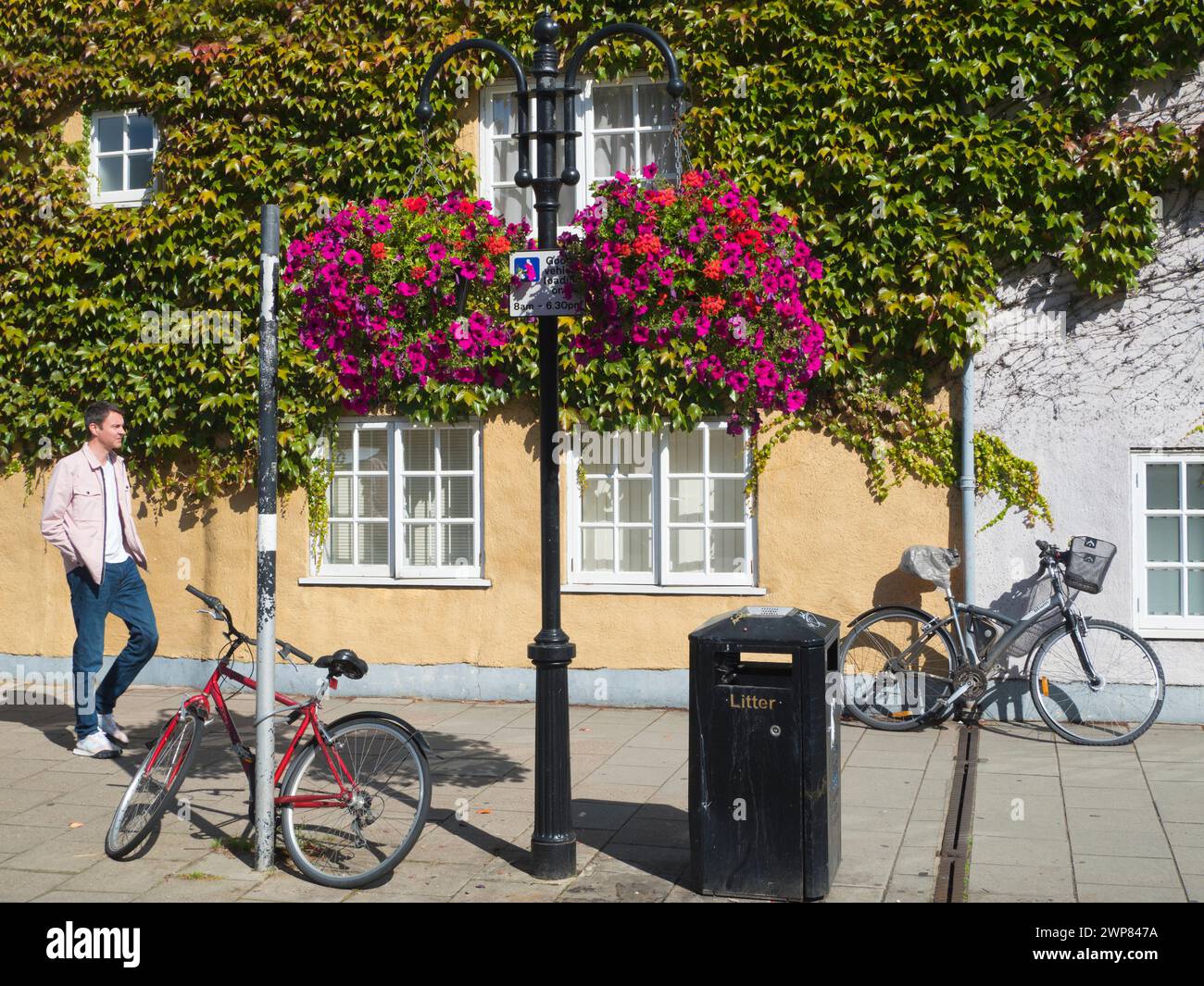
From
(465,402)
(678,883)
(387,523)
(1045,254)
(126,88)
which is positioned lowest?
(678,883)

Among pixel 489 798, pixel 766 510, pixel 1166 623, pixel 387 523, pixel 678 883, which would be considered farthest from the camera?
pixel 387 523

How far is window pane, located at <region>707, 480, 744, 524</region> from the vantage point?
9.99m

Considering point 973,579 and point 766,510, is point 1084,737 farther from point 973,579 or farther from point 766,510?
point 766,510

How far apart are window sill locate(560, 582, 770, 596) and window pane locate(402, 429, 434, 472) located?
1.58 metres

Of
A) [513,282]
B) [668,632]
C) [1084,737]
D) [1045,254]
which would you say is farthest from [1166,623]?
[513,282]

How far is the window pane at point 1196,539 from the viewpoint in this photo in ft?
30.0

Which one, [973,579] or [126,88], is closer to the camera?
[973,579]

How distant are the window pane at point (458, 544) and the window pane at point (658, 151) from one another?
128 inches

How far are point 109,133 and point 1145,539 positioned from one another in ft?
30.5

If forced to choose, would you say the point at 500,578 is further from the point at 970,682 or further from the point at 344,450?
the point at 970,682

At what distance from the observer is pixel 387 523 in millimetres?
10695

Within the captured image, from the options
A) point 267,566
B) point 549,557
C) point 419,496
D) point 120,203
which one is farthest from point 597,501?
point 120,203

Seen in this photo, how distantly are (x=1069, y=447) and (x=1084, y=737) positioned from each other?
2.07 metres

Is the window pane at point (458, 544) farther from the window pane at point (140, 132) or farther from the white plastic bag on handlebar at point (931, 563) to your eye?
the window pane at point (140, 132)
